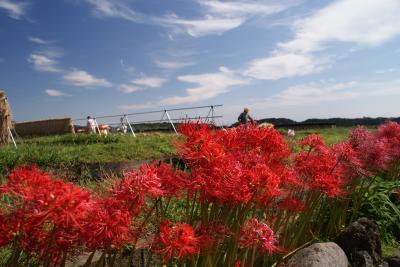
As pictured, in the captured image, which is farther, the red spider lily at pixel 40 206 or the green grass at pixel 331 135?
the green grass at pixel 331 135

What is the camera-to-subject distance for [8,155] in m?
9.10

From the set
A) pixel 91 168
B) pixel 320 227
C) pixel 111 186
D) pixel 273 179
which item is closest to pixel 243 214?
pixel 273 179

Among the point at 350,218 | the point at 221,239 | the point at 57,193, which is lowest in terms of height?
the point at 350,218

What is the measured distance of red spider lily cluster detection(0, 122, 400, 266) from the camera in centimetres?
170

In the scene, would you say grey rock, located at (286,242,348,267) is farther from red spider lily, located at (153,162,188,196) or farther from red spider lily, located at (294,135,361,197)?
red spider lily, located at (153,162,188,196)

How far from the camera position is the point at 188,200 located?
2809mm

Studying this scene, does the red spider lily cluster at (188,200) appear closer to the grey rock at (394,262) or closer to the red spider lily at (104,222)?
the red spider lily at (104,222)

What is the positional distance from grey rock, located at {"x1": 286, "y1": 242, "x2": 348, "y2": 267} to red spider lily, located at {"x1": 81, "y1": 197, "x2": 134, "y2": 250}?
206cm

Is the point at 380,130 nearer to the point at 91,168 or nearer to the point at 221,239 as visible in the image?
the point at 221,239

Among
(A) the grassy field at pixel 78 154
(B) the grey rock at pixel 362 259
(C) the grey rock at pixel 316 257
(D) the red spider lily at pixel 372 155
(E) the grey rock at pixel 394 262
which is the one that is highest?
(D) the red spider lily at pixel 372 155

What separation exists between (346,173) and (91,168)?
560 centimetres

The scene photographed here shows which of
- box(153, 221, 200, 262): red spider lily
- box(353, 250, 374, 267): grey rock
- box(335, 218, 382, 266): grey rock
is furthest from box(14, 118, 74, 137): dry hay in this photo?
box(153, 221, 200, 262): red spider lily

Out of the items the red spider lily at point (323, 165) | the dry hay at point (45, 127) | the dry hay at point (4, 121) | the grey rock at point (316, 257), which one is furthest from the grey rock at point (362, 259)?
the dry hay at point (45, 127)

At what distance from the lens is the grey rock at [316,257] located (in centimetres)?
359
